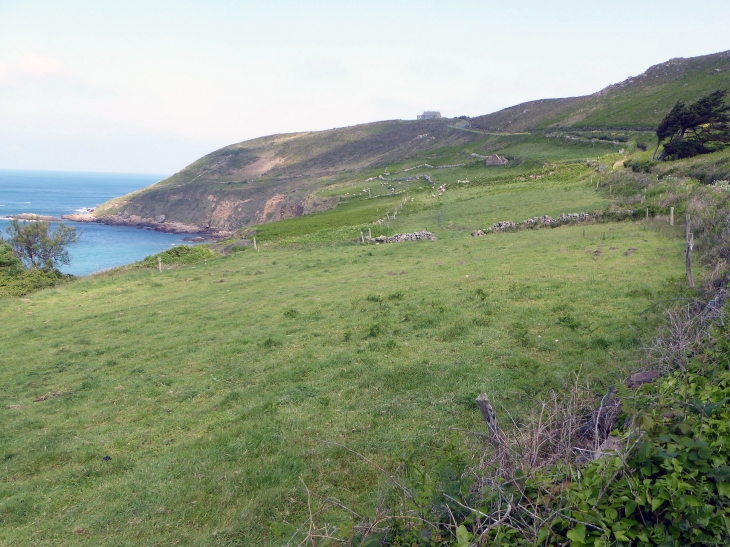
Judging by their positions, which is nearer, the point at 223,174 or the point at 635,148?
the point at 635,148

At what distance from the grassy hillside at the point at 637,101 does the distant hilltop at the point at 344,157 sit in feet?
1.09

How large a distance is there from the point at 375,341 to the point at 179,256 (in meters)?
36.2

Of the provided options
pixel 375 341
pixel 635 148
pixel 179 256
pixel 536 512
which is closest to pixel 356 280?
pixel 375 341

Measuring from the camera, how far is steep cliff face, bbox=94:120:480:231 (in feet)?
445

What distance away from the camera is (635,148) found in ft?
216

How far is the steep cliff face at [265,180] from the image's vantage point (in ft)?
445

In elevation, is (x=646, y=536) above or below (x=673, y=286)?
above

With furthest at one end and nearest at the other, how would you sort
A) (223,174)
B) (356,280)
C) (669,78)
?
(223,174)
(669,78)
(356,280)

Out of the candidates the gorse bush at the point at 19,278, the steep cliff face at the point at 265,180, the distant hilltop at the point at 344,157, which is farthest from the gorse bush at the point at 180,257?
the steep cliff face at the point at 265,180

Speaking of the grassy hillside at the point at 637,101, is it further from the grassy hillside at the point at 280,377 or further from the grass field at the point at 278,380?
the grass field at the point at 278,380

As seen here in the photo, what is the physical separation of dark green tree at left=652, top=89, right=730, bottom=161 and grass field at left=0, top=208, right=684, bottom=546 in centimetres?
2460

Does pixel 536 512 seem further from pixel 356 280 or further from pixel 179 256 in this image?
pixel 179 256

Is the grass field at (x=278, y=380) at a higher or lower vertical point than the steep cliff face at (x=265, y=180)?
lower

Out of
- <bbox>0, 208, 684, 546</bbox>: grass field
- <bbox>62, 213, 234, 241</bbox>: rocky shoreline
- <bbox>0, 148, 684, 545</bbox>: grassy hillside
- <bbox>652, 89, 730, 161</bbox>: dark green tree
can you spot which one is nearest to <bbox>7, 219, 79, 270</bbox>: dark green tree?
<bbox>0, 148, 684, 545</bbox>: grassy hillside
